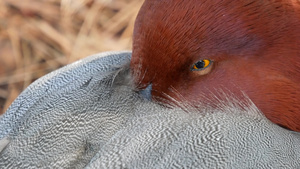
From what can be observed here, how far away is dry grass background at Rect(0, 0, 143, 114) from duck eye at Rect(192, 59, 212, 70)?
4.05 ft

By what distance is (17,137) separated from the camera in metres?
0.98

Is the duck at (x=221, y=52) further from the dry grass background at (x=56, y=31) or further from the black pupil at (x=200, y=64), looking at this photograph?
the dry grass background at (x=56, y=31)

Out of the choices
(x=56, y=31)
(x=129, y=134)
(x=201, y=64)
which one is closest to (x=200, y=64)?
(x=201, y=64)

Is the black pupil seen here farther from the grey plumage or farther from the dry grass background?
the dry grass background

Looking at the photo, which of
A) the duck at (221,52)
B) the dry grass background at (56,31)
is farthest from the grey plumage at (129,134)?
the dry grass background at (56,31)

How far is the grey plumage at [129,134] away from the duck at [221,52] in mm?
36

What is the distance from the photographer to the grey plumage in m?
0.88

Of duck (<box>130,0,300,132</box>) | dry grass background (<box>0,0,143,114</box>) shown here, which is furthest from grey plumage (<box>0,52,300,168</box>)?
dry grass background (<box>0,0,143,114</box>)

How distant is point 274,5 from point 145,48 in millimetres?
307

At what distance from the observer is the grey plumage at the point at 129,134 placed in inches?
34.6

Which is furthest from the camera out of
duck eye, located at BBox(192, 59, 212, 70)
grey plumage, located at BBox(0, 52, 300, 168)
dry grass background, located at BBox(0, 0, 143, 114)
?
dry grass background, located at BBox(0, 0, 143, 114)

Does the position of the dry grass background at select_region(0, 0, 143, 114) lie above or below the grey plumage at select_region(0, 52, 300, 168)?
above

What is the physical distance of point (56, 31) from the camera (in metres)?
2.25

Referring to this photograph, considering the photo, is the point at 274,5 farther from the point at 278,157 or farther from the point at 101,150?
the point at 101,150
